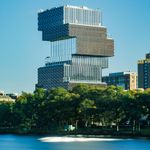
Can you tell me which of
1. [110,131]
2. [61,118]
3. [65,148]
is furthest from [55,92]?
[65,148]

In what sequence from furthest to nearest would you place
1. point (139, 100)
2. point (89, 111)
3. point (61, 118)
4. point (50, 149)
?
point (61, 118) → point (89, 111) → point (139, 100) → point (50, 149)

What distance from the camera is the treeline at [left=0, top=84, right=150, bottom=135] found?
164750 millimetres

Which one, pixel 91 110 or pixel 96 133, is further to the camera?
pixel 91 110

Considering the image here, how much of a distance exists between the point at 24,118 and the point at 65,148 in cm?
8395

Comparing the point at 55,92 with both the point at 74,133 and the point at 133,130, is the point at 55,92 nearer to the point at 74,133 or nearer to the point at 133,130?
the point at 74,133

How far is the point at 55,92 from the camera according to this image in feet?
A: 639

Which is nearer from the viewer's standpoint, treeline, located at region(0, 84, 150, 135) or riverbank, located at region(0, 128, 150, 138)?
riverbank, located at region(0, 128, 150, 138)

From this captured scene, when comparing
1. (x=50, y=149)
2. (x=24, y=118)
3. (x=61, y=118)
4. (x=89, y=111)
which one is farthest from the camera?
(x=24, y=118)

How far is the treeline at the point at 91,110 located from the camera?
165 m

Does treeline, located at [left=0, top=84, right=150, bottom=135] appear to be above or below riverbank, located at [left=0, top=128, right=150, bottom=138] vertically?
above

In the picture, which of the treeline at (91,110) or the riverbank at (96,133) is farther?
the treeline at (91,110)

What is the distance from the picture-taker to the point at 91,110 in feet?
569

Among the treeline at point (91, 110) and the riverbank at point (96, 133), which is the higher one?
the treeline at point (91, 110)

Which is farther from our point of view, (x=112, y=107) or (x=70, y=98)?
(x=70, y=98)
